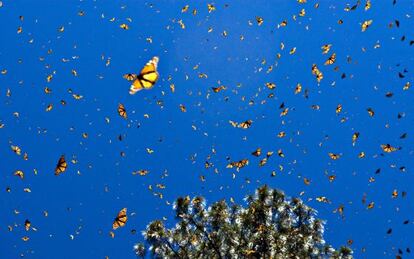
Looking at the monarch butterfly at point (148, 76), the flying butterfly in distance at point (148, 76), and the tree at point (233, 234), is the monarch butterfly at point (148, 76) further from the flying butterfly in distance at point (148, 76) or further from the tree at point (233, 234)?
the tree at point (233, 234)

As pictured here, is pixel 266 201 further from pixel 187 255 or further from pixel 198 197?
pixel 187 255

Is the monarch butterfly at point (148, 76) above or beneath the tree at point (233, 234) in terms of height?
beneath

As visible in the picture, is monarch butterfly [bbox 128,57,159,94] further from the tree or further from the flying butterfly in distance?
the tree

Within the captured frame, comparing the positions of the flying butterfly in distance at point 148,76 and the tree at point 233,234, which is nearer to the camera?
the flying butterfly in distance at point 148,76

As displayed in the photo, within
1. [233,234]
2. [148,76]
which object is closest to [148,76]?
[148,76]

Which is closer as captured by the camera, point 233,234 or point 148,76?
point 148,76

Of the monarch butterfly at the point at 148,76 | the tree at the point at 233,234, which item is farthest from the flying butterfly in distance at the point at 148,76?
the tree at the point at 233,234

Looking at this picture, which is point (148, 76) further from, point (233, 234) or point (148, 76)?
point (233, 234)

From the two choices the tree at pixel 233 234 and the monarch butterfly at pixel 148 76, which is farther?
the tree at pixel 233 234
